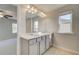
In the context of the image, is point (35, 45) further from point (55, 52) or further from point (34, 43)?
point (55, 52)

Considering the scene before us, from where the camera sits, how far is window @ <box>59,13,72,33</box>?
1910 millimetres

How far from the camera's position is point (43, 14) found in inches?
76.9

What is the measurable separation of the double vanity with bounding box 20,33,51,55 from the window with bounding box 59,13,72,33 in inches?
12.8

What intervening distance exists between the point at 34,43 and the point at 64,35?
63cm

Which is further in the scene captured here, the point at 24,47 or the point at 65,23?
the point at 65,23

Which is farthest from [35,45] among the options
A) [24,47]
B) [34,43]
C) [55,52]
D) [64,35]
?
[64,35]

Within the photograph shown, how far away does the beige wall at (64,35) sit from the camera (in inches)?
72.8

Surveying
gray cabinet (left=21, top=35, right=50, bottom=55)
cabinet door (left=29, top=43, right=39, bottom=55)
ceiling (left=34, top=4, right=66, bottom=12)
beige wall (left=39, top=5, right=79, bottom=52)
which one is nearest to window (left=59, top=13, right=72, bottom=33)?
beige wall (left=39, top=5, right=79, bottom=52)

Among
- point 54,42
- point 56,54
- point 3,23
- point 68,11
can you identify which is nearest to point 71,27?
point 68,11

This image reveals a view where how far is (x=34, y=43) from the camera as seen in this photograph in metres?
1.87

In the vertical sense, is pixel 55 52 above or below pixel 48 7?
below

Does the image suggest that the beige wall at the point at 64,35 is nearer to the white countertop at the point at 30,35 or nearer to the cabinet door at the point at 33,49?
the white countertop at the point at 30,35

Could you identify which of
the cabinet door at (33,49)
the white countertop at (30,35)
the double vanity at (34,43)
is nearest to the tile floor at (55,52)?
the double vanity at (34,43)
